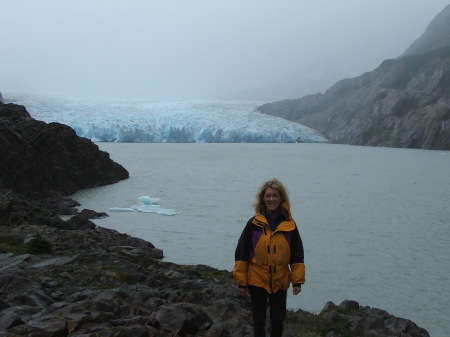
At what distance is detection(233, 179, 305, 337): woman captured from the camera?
13.8ft

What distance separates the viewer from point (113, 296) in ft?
19.1

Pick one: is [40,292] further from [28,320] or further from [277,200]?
[277,200]

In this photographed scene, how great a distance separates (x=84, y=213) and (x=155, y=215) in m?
2.75

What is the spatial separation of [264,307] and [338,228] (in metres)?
11.7

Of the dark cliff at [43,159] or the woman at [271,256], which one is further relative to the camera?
the dark cliff at [43,159]

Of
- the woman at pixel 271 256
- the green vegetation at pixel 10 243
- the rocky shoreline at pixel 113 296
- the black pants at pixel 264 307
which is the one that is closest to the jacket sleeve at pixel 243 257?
the woman at pixel 271 256

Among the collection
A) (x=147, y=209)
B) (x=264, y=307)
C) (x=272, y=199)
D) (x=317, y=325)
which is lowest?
(x=147, y=209)

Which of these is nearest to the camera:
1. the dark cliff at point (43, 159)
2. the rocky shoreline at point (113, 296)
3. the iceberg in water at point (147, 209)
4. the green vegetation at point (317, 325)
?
the rocky shoreline at point (113, 296)

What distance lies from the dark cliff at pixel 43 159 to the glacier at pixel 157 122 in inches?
1693

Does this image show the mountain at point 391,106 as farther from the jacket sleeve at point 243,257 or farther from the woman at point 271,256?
the jacket sleeve at point 243,257

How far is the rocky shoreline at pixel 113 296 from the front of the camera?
4582mm

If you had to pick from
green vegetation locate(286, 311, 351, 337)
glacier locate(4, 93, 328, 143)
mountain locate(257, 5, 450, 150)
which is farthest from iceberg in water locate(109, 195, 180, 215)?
mountain locate(257, 5, 450, 150)

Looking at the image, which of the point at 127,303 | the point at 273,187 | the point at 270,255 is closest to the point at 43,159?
the point at 127,303

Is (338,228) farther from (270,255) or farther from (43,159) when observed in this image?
(43,159)
